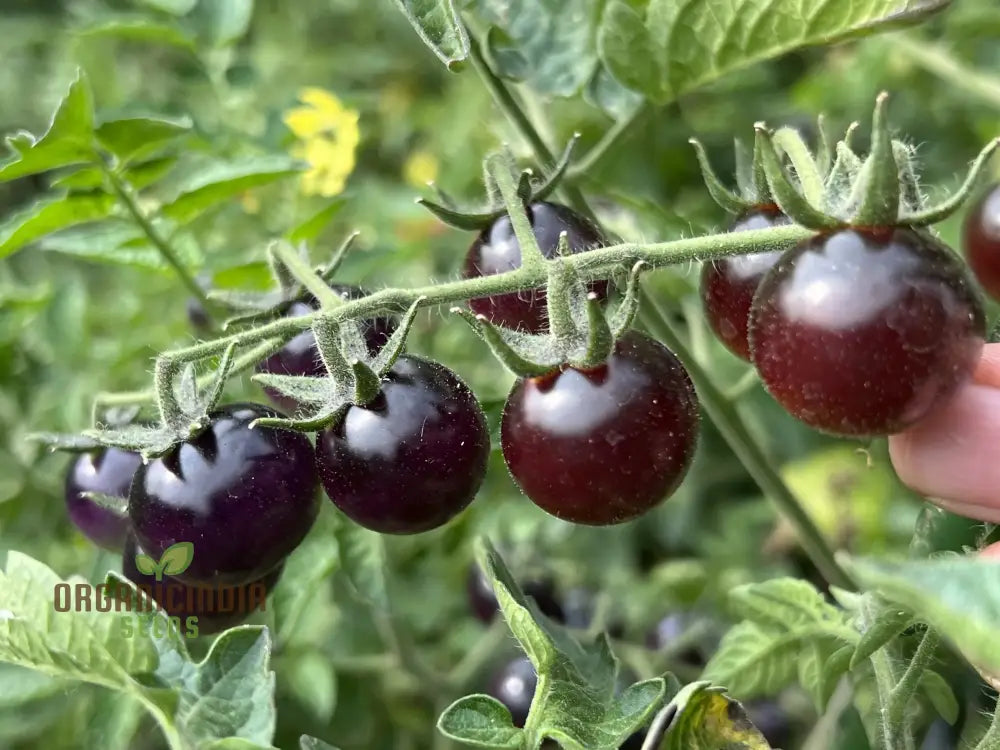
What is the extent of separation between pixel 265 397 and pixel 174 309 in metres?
0.64

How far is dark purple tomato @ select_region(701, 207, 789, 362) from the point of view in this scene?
3.12 ft

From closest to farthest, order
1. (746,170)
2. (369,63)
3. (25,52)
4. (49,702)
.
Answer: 1. (746,170)
2. (49,702)
3. (369,63)
4. (25,52)

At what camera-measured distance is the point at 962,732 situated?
44.6 inches

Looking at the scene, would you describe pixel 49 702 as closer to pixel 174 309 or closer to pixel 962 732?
pixel 174 309

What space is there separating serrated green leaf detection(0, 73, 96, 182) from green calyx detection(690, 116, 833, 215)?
677 millimetres

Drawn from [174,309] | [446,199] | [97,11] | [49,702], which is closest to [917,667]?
[446,199]

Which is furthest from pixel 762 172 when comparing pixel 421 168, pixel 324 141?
pixel 421 168

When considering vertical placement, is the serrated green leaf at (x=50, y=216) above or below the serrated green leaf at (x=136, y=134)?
below

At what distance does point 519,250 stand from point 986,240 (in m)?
0.54

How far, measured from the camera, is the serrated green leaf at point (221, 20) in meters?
1.61

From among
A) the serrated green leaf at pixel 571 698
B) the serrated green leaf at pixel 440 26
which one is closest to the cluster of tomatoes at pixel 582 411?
the serrated green leaf at pixel 571 698

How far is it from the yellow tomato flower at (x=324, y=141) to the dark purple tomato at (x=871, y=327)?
1.28 metres

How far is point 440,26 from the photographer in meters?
0.89

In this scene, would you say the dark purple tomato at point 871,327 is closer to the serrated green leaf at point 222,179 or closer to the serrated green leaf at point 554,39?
the serrated green leaf at point 554,39
